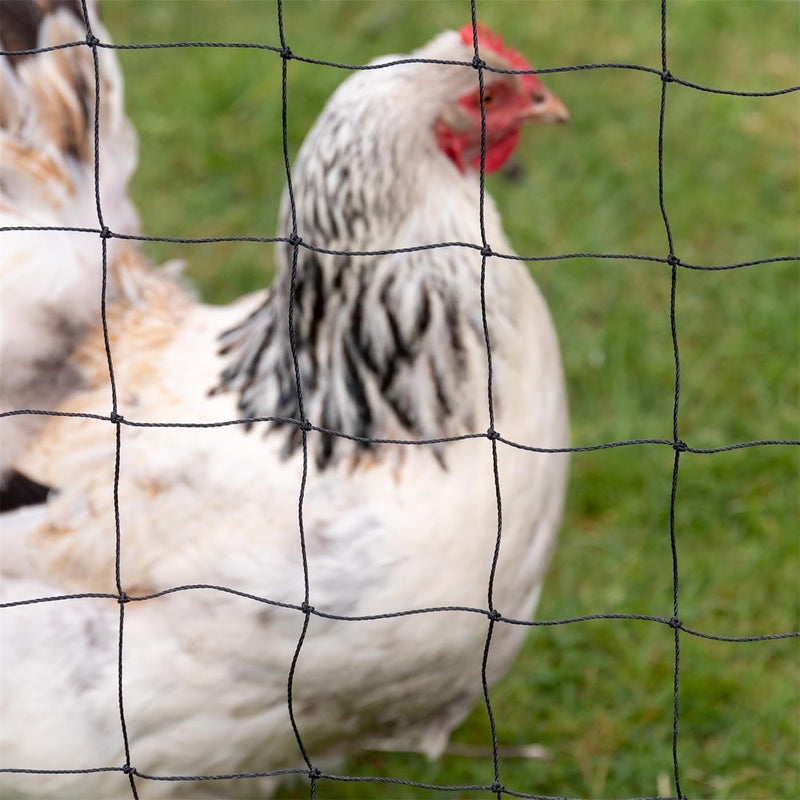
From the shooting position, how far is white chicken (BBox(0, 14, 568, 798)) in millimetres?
1975

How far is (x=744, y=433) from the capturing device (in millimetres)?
3346

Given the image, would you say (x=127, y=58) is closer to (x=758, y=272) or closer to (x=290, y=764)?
(x=758, y=272)

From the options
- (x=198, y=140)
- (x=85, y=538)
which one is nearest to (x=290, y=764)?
(x=85, y=538)

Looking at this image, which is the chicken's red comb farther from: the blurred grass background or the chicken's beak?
the blurred grass background

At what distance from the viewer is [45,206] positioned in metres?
2.23

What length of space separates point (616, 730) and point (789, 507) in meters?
0.81

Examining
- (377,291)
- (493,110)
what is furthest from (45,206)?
(493,110)

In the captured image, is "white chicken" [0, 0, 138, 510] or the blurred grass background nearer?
"white chicken" [0, 0, 138, 510]

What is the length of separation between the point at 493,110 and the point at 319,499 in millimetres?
742

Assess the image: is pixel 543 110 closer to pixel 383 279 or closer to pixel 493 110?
pixel 493 110

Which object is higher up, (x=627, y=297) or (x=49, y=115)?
(x=49, y=115)

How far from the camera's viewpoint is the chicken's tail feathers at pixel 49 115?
221 cm

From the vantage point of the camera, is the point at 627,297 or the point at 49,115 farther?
the point at 627,297

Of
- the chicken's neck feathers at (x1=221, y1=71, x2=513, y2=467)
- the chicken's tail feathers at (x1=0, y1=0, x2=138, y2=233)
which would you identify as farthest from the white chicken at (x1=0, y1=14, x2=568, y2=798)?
the chicken's tail feathers at (x1=0, y1=0, x2=138, y2=233)
